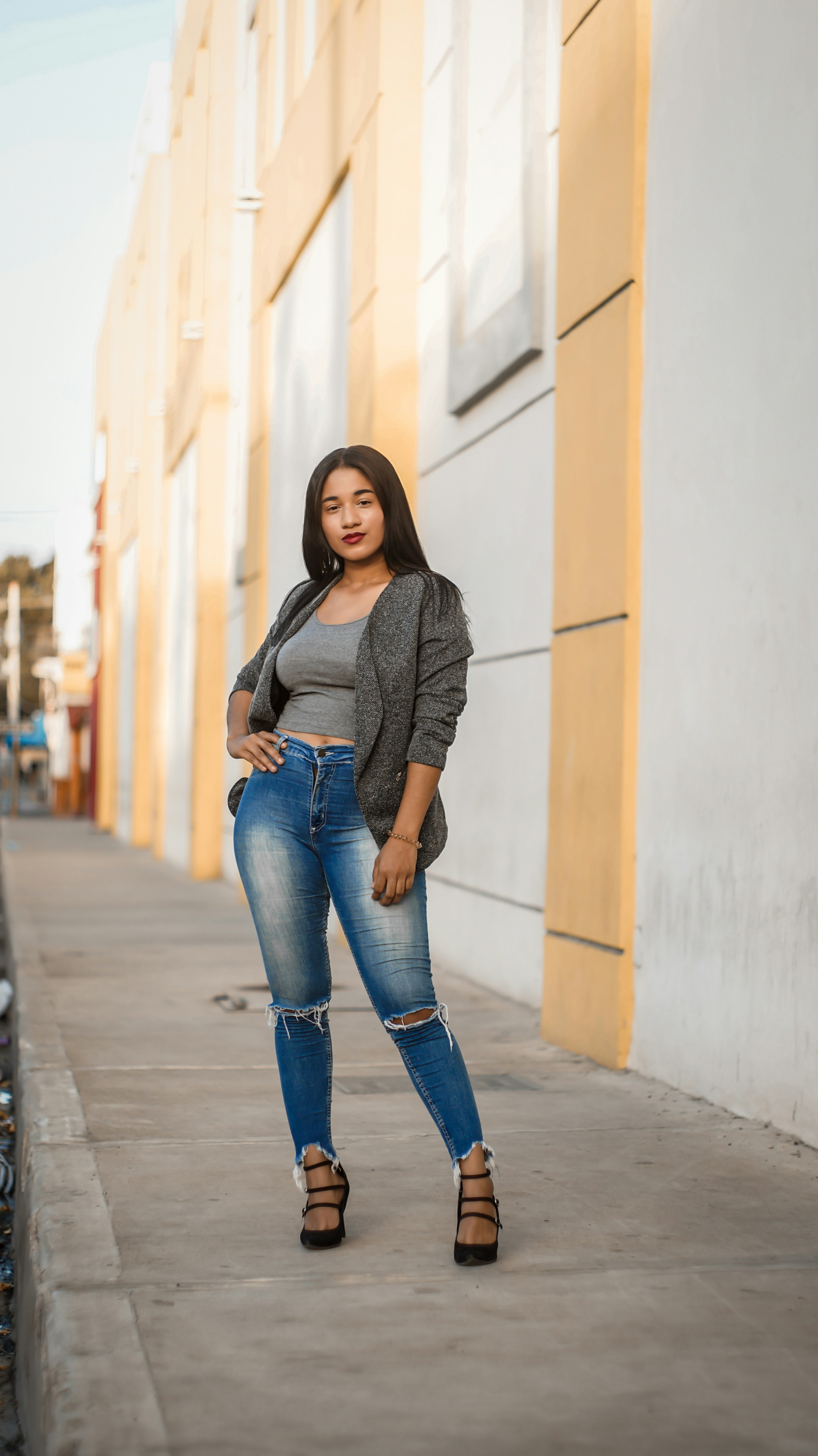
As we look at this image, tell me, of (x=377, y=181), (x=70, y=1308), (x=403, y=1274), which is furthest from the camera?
(x=377, y=181)

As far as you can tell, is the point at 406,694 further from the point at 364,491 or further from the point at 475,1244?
the point at 475,1244

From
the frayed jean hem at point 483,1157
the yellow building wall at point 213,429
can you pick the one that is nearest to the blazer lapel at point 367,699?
the frayed jean hem at point 483,1157

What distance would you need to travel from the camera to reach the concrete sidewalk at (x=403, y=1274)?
2.29 metres

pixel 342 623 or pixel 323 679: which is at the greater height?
pixel 342 623

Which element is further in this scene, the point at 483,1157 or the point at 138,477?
the point at 138,477

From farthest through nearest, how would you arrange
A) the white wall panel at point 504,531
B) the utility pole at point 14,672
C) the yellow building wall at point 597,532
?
the utility pole at point 14,672, the white wall panel at point 504,531, the yellow building wall at point 597,532

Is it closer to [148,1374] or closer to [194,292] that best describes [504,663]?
[148,1374]

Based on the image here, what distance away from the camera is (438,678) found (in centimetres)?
312

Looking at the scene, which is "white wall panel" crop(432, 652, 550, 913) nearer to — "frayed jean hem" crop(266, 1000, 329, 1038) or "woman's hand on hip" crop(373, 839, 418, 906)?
"frayed jean hem" crop(266, 1000, 329, 1038)

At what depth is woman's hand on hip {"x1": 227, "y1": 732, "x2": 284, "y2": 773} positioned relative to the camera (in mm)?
3164

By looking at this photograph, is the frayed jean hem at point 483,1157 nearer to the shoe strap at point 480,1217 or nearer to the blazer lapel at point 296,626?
the shoe strap at point 480,1217

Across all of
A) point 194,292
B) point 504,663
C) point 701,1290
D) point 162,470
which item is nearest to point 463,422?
point 504,663

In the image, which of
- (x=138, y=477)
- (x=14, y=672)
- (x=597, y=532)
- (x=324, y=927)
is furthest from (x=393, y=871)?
Answer: (x=14, y=672)

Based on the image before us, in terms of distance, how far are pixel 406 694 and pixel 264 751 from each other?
0.36 meters
